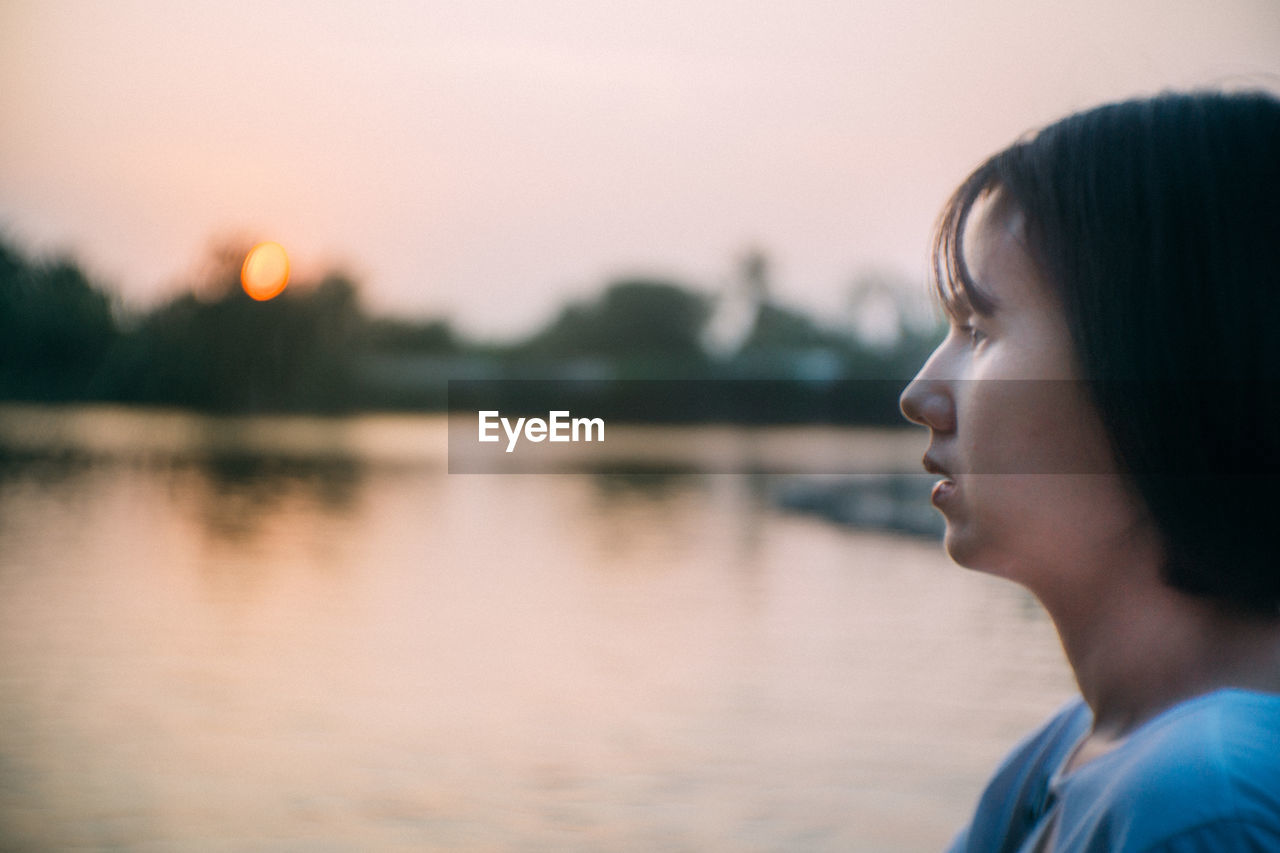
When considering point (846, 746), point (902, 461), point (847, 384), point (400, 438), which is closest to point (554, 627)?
point (846, 746)

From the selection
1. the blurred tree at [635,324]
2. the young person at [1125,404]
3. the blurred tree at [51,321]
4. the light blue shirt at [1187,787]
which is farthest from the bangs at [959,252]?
the blurred tree at [635,324]

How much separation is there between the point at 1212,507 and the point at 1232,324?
0.31ft

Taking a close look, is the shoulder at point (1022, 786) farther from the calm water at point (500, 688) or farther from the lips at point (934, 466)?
the calm water at point (500, 688)

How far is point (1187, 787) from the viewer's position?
1.53ft

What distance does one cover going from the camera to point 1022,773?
712 millimetres

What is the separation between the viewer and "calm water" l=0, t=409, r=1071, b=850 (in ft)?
15.1

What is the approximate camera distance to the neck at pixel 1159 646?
60 centimetres

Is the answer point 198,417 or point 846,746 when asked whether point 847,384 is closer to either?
point 198,417

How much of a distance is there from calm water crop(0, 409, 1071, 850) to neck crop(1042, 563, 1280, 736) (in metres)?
3.86

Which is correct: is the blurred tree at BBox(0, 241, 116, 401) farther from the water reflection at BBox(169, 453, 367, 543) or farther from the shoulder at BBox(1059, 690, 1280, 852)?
the shoulder at BBox(1059, 690, 1280, 852)

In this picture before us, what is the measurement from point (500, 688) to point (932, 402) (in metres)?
6.65

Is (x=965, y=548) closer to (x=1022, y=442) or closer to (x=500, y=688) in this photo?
(x=1022, y=442)

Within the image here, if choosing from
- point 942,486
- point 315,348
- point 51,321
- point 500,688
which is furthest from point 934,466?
point 315,348

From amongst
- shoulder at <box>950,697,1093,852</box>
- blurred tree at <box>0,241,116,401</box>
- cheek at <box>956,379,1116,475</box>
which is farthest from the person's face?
blurred tree at <box>0,241,116,401</box>
